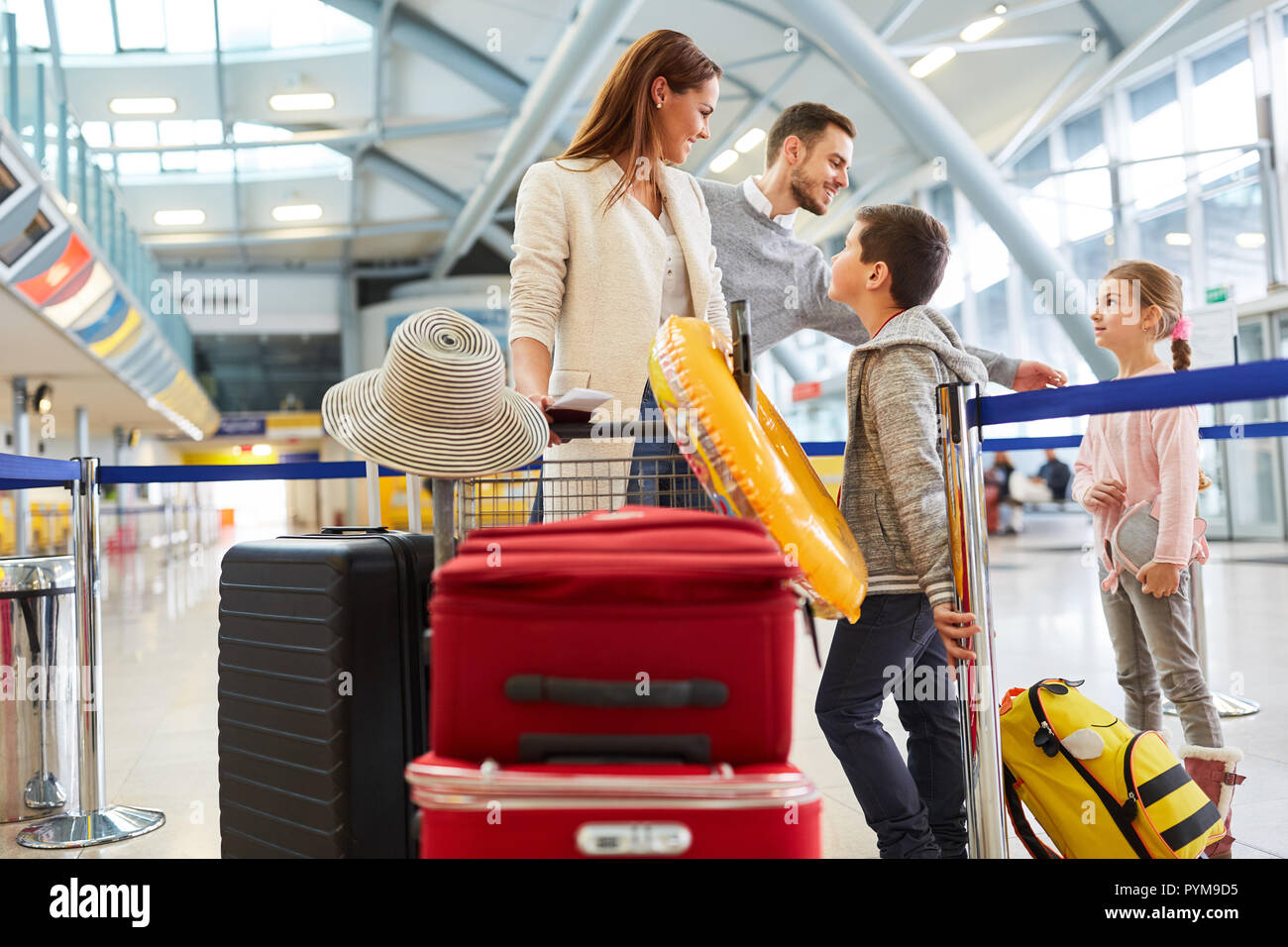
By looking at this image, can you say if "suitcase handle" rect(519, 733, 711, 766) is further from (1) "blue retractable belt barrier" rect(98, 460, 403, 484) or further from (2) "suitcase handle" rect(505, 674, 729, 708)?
(1) "blue retractable belt barrier" rect(98, 460, 403, 484)

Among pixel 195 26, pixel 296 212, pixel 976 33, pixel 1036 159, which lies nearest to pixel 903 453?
pixel 976 33

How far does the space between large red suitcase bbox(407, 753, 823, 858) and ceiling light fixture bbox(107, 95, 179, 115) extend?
20435 mm

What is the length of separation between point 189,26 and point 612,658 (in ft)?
63.2

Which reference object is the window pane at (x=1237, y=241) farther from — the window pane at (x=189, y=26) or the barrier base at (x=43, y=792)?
the window pane at (x=189, y=26)

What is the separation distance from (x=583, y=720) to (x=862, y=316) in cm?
122

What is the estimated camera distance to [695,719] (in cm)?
104

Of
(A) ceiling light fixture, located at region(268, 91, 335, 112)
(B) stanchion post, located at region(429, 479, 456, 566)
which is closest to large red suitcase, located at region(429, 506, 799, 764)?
(B) stanchion post, located at region(429, 479, 456, 566)

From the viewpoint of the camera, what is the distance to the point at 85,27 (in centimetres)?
Answer: 1673

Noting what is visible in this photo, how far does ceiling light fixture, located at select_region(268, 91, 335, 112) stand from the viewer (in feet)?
57.6

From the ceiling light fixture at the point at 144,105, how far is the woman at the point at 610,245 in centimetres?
1940

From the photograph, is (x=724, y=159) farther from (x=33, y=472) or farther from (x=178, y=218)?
(x=33, y=472)

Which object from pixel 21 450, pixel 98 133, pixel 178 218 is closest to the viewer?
pixel 21 450

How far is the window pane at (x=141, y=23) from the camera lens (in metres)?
16.4
